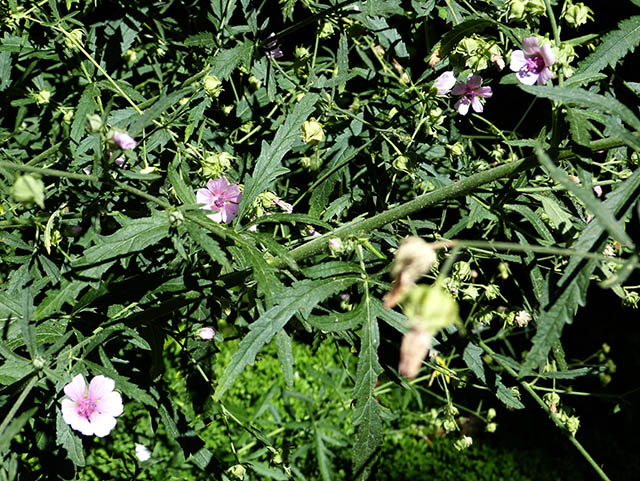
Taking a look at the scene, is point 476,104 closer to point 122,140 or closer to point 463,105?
point 463,105

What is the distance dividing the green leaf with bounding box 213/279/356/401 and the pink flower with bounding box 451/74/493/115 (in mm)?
779

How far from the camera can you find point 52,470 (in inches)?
65.4

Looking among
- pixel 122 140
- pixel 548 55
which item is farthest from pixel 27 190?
pixel 548 55

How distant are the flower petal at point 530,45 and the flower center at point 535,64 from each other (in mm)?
33

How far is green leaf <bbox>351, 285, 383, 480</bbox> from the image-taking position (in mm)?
1337

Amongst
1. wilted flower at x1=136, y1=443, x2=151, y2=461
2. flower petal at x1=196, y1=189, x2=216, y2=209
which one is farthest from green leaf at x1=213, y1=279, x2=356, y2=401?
wilted flower at x1=136, y1=443, x2=151, y2=461

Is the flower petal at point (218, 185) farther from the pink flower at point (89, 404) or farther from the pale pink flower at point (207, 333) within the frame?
the pink flower at point (89, 404)

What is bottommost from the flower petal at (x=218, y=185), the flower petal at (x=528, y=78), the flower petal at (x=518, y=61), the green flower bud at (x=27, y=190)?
the flower petal at (x=218, y=185)

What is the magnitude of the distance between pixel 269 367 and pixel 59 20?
2.34 m

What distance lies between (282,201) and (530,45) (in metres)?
0.75

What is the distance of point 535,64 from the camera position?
4.75ft

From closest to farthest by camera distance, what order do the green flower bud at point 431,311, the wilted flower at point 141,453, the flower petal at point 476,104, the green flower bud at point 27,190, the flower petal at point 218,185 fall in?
1. the green flower bud at point 431,311
2. the green flower bud at point 27,190
3. the flower petal at point 218,185
4. the flower petal at point 476,104
5. the wilted flower at point 141,453

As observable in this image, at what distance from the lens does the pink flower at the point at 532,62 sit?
1.33 m

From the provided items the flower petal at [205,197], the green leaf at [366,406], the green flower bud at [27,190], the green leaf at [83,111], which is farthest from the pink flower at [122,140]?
the green leaf at [366,406]
